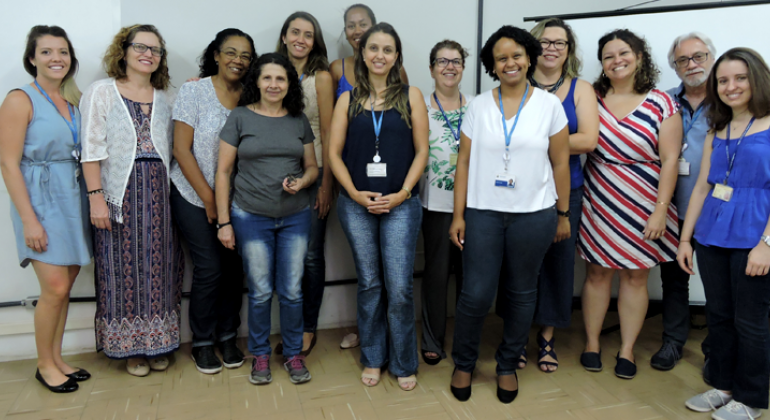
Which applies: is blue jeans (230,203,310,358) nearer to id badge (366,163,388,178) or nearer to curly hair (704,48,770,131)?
id badge (366,163,388,178)

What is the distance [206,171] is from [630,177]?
1.97 metres

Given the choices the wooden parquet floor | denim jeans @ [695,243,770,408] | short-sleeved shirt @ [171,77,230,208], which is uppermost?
short-sleeved shirt @ [171,77,230,208]

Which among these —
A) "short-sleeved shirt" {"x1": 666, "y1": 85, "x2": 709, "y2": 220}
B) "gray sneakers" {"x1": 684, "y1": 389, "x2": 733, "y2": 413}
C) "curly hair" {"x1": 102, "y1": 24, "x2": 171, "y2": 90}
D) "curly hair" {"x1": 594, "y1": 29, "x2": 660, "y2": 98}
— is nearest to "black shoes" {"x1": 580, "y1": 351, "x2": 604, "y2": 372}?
"gray sneakers" {"x1": 684, "y1": 389, "x2": 733, "y2": 413}

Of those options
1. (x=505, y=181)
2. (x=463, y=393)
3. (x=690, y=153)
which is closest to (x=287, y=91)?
(x=505, y=181)

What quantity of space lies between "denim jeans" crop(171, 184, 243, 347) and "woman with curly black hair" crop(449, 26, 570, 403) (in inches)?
45.7

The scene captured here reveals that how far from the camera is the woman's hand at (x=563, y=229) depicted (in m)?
2.29

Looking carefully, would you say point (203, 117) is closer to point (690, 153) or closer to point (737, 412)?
point (690, 153)

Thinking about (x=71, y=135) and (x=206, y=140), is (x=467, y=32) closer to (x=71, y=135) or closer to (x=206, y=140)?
(x=206, y=140)

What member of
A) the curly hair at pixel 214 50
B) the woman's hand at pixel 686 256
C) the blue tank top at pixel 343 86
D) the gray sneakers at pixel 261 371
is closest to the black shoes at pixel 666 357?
the woman's hand at pixel 686 256

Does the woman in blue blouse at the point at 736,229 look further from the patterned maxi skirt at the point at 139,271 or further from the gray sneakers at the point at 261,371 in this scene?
the patterned maxi skirt at the point at 139,271

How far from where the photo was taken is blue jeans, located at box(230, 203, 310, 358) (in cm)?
231

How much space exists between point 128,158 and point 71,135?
0.91 feet

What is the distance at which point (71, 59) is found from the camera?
7.65ft

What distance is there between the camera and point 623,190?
2424 mm
